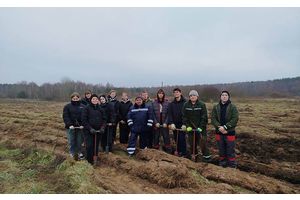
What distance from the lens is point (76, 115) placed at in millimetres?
9031

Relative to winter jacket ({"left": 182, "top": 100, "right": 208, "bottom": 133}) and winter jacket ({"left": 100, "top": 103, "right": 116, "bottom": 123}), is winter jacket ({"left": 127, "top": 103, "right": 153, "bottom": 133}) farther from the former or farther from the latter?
winter jacket ({"left": 182, "top": 100, "right": 208, "bottom": 133})

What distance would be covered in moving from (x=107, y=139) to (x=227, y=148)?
353cm

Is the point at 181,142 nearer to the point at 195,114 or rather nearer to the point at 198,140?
the point at 198,140

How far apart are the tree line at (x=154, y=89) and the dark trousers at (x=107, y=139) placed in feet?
103

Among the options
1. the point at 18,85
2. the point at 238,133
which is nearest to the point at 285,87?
the point at 18,85

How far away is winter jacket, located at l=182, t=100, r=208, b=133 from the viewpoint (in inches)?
324

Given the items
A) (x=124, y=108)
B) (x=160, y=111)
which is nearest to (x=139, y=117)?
(x=160, y=111)

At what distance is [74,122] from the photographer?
29.7 ft

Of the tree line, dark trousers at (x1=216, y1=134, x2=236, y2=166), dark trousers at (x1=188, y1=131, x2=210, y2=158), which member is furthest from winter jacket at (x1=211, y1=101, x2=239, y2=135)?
the tree line

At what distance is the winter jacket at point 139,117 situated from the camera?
8906 millimetres

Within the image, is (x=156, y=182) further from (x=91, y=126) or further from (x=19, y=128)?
(x=19, y=128)

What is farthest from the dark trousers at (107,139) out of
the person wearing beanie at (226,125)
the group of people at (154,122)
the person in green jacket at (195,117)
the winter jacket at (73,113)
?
the person wearing beanie at (226,125)

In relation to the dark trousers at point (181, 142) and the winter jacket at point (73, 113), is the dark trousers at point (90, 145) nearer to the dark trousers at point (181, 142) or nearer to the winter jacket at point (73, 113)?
the winter jacket at point (73, 113)

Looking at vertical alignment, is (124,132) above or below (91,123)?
below
